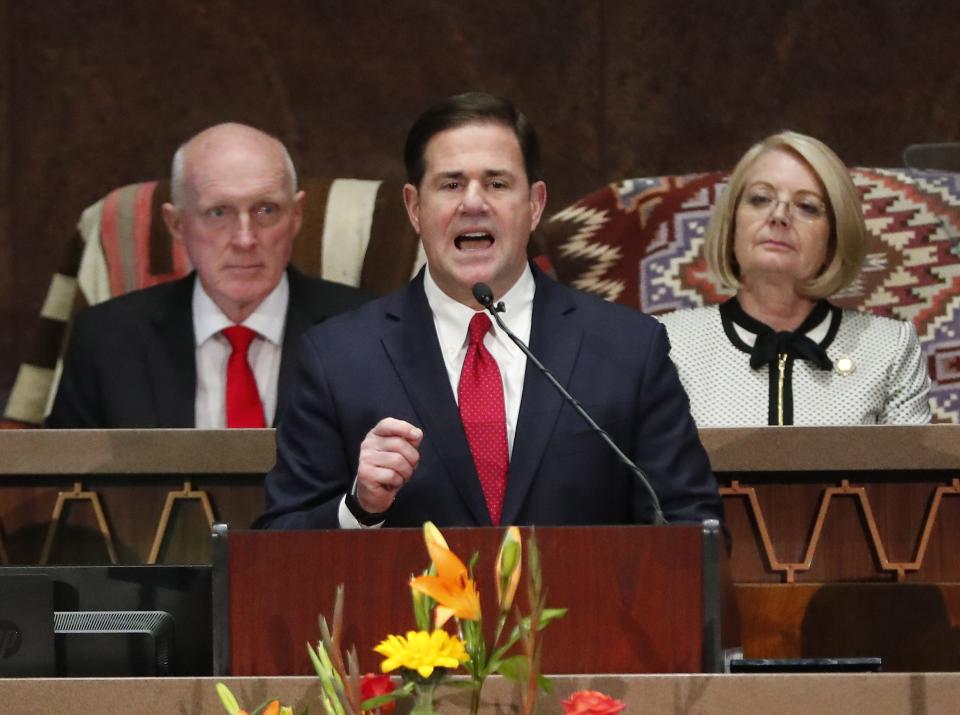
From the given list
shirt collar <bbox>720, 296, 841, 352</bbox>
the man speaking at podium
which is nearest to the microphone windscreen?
the man speaking at podium

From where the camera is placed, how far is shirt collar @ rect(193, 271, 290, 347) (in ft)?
11.7

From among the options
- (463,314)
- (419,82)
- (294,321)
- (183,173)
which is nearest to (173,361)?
(294,321)

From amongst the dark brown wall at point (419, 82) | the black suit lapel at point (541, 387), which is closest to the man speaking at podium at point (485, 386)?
the black suit lapel at point (541, 387)

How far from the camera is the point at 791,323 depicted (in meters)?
3.47

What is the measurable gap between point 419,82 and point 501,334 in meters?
2.04

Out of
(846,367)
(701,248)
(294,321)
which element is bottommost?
(846,367)

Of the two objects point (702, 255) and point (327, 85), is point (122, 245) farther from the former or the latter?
point (702, 255)

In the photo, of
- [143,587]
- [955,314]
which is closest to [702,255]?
[955,314]

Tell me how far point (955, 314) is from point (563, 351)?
1.69m

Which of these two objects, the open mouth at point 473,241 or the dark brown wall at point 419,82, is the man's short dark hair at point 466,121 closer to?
the open mouth at point 473,241

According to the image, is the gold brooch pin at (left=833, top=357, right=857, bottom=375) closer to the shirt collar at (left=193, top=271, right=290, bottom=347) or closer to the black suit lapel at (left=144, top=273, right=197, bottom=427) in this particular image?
the shirt collar at (left=193, top=271, right=290, bottom=347)

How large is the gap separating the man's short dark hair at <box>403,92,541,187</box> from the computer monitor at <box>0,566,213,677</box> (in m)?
0.86

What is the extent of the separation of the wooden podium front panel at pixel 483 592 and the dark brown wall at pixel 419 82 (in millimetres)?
2684

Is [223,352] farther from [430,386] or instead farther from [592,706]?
[592,706]
